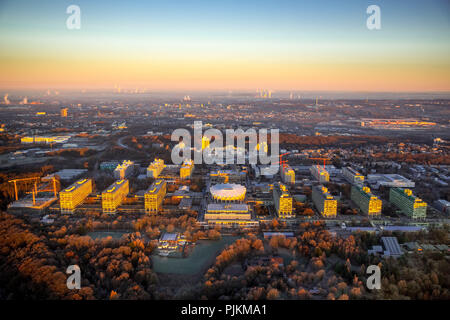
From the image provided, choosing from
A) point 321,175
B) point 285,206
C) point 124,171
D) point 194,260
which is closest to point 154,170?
point 124,171

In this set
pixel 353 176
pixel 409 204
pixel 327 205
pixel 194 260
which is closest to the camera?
pixel 194 260

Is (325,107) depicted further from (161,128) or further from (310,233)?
(310,233)

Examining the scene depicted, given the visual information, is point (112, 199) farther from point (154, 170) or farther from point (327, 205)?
point (327, 205)

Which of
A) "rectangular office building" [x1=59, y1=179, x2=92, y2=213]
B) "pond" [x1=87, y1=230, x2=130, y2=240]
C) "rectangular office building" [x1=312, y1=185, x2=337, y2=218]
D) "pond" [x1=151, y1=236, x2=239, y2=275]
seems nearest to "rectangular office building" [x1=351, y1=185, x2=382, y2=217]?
"rectangular office building" [x1=312, y1=185, x2=337, y2=218]

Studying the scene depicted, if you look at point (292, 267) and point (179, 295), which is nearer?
point (179, 295)

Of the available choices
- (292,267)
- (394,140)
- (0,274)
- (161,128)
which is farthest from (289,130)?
(0,274)

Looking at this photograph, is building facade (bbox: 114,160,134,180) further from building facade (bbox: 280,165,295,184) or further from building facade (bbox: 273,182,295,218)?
building facade (bbox: 273,182,295,218)
